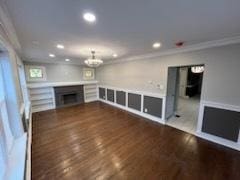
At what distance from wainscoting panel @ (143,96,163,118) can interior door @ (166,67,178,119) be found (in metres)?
0.30

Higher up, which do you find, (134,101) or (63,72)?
(63,72)

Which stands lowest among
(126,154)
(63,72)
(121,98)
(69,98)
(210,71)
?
(126,154)

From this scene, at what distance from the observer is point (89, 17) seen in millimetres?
1489

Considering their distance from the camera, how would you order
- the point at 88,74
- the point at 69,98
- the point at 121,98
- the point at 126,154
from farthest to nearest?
the point at 88,74 < the point at 69,98 < the point at 121,98 < the point at 126,154

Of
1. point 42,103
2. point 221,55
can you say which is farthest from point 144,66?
point 42,103

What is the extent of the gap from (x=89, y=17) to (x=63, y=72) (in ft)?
17.3

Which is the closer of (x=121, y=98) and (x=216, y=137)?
(x=216, y=137)

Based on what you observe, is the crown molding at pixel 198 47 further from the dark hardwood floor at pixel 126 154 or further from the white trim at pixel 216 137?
the dark hardwood floor at pixel 126 154

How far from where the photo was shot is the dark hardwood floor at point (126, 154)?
192 centimetres

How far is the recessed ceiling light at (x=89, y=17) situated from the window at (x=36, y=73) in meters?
5.00

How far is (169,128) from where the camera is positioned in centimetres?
350

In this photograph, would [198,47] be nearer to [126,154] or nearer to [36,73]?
[126,154]

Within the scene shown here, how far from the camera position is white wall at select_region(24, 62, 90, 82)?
5586 mm

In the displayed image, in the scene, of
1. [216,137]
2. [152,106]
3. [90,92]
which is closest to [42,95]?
[90,92]
